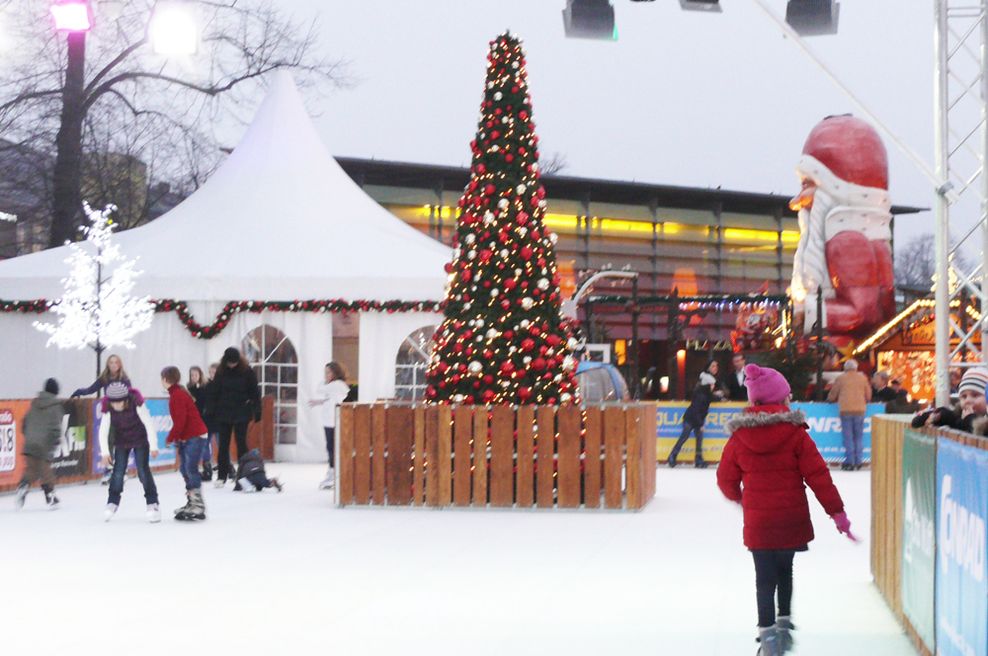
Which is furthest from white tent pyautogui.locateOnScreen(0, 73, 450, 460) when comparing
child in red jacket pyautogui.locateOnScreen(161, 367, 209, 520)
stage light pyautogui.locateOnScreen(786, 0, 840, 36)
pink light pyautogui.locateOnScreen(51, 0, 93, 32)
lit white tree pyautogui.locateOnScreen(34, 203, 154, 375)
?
stage light pyautogui.locateOnScreen(786, 0, 840, 36)

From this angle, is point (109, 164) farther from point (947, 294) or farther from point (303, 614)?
point (303, 614)

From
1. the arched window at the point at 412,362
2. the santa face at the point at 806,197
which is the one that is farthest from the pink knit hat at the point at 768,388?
the santa face at the point at 806,197

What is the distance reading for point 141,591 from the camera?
387 inches

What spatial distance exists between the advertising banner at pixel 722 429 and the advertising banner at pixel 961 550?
57.8 ft

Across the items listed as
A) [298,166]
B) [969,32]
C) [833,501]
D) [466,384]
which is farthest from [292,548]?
[298,166]

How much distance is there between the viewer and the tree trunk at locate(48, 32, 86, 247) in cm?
3070

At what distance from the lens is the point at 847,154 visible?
4100cm

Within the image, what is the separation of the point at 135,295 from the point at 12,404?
22.7 ft

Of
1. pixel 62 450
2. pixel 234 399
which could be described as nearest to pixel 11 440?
pixel 62 450

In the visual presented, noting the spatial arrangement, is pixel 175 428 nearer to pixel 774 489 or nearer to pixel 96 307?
pixel 774 489

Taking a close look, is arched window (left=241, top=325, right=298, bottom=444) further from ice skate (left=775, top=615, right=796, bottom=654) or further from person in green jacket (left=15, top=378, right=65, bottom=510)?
ice skate (left=775, top=615, right=796, bottom=654)

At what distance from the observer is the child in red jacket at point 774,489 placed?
717cm

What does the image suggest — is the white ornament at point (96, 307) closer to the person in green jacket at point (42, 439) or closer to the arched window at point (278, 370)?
the arched window at point (278, 370)

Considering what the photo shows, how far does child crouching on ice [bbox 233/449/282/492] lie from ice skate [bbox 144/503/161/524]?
3.50 m
